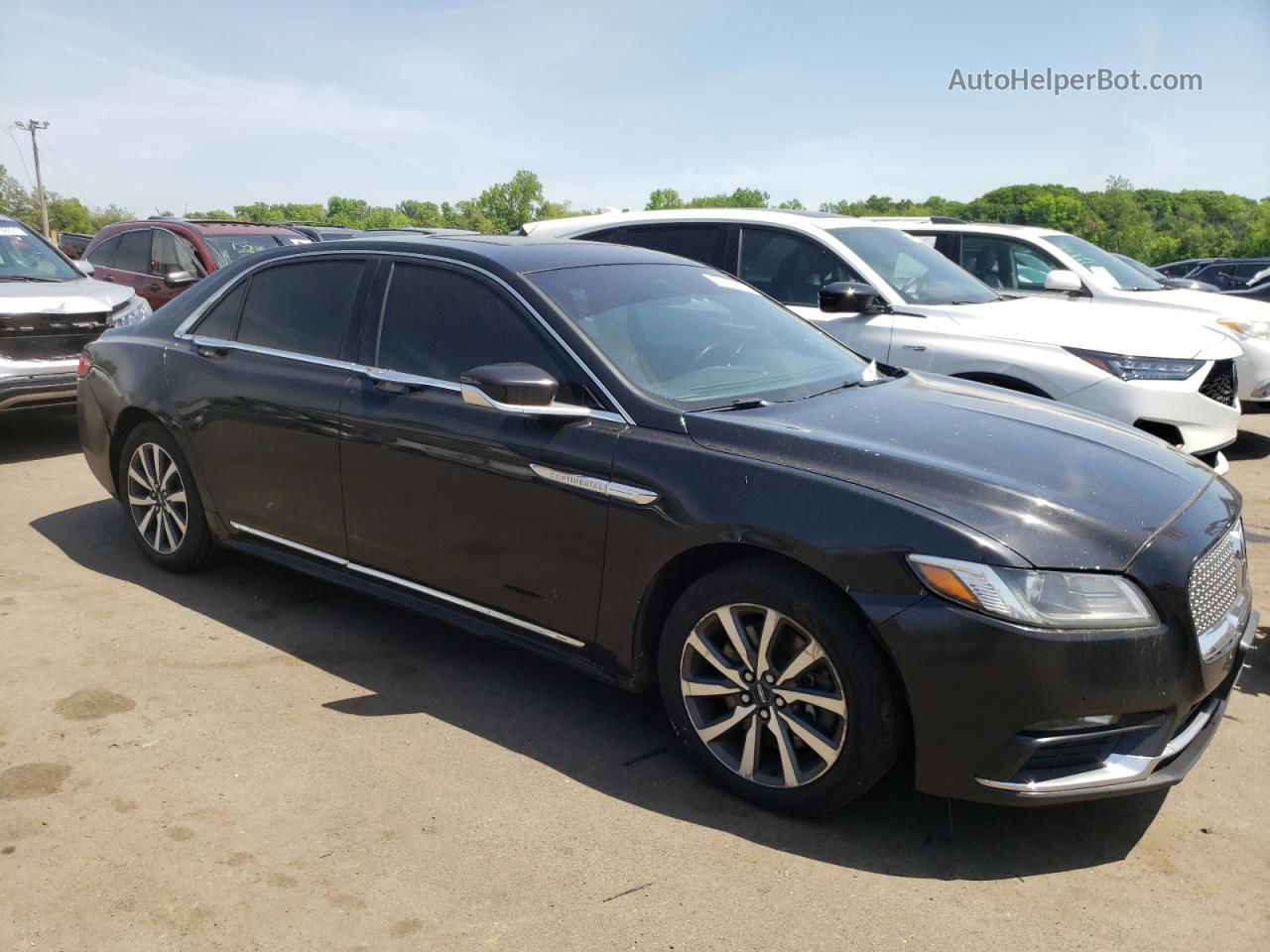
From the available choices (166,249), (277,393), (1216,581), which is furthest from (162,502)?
(166,249)

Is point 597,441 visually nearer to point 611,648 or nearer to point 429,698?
point 611,648

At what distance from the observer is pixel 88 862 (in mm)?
2895

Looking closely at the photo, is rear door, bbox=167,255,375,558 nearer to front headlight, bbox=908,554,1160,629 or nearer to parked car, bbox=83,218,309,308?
front headlight, bbox=908,554,1160,629

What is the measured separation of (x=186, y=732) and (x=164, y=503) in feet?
5.93

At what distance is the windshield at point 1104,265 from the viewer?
9859mm

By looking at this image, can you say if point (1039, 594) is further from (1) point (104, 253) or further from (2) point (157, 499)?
(1) point (104, 253)

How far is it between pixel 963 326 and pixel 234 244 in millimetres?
8953

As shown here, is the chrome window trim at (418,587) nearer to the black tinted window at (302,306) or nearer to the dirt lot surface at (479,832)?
the dirt lot surface at (479,832)

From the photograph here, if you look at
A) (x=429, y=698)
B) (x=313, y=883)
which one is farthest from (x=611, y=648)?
(x=313, y=883)

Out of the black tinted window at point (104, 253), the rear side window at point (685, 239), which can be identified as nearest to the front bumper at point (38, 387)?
the rear side window at point (685, 239)

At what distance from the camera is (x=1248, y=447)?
8875 mm

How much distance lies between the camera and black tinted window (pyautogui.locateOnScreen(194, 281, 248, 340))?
4.78m

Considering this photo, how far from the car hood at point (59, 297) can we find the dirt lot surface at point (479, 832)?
4.36 m

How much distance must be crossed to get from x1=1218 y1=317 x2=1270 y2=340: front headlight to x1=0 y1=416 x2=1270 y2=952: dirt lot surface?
221 inches
